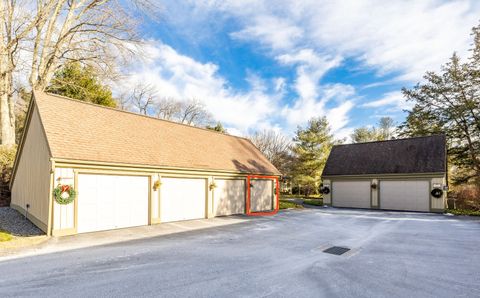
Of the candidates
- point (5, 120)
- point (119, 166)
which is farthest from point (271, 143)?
point (119, 166)

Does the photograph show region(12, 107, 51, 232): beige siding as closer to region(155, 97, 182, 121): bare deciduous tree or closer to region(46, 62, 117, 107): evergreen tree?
region(46, 62, 117, 107): evergreen tree

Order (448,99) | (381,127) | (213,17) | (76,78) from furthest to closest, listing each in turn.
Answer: (381,127) → (448,99) → (76,78) → (213,17)

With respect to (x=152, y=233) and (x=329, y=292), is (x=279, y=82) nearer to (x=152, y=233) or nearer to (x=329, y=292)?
(x=152, y=233)

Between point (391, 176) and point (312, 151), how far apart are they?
471 inches

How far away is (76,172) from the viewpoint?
8711 mm

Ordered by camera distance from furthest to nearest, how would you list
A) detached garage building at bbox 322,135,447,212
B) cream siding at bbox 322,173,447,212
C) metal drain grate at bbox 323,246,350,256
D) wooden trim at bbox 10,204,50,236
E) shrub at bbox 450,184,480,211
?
shrub at bbox 450,184,480,211 < detached garage building at bbox 322,135,447,212 < cream siding at bbox 322,173,447,212 < wooden trim at bbox 10,204,50,236 < metal drain grate at bbox 323,246,350,256

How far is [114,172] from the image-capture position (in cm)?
964

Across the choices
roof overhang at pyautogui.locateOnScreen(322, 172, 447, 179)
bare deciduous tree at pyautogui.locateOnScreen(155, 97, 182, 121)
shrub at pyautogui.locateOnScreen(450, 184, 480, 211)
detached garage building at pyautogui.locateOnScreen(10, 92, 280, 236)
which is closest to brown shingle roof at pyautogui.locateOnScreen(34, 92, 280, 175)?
detached garage building at pyautogui.locateOnScreen(10, 92, 280, 236)

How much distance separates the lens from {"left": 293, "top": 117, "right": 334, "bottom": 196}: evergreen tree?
3014 centimetres

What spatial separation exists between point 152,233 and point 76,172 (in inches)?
130

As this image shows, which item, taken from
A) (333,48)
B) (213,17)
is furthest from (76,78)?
(333,48)

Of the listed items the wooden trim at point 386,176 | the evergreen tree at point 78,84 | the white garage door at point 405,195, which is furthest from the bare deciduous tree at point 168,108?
the white garage door at point 405,195

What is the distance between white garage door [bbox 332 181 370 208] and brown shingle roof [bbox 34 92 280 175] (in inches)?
340

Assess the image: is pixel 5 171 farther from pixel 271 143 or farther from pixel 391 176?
pixel 271 143
